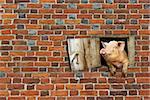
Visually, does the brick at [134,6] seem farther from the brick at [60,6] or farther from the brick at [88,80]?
the brick at [88,80]

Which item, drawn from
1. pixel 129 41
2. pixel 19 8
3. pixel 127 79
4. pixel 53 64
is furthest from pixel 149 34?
pixel 19 8

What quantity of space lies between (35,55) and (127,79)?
3.33ft

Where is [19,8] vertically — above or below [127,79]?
above

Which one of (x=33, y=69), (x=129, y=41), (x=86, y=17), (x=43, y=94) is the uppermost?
(x=86, y=17)

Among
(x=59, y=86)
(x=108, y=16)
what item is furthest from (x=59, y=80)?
(x=108, y=16)

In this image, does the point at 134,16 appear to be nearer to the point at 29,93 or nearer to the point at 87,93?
the point at 87,93

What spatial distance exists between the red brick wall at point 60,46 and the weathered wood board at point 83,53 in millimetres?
68

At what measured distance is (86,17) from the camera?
3.85 meters

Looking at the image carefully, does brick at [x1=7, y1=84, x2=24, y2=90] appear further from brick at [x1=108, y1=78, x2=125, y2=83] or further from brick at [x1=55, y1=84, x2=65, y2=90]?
brick at [x1=108, y1=78, x2=125, y2=83]

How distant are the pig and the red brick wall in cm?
9

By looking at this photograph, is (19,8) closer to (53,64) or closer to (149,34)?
(53,64)

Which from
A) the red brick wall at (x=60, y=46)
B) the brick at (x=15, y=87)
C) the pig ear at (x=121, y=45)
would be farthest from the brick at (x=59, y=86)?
the pig ear at (x=121, y=45)

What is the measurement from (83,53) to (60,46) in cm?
26

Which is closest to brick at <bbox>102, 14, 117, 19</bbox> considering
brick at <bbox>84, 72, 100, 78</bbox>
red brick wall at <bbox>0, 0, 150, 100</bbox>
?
red brick wall at <bbox>0, 0, 150, 100</bbox>
